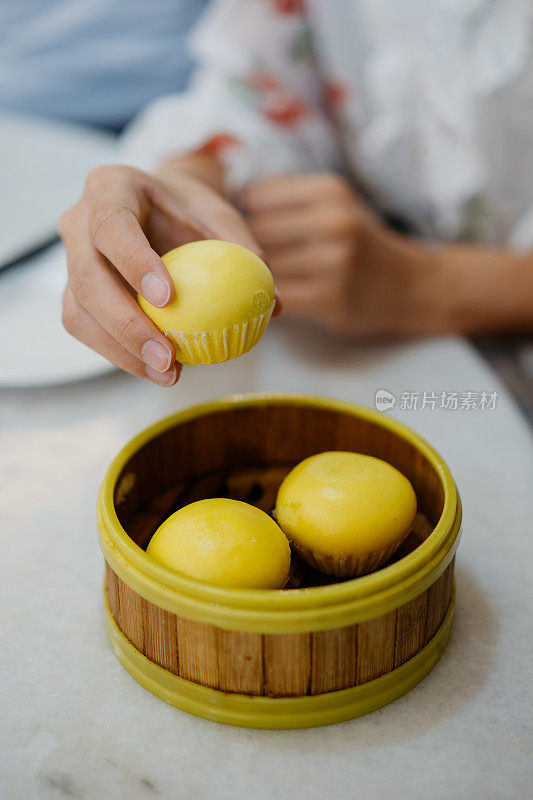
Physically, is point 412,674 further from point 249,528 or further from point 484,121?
point 484,121

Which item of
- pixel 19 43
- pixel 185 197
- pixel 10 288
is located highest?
pixel 185 197

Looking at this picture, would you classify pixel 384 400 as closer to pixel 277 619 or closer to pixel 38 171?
pixel 277 619

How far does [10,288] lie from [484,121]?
71 centimetres

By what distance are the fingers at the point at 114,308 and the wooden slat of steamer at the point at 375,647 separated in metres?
0.22

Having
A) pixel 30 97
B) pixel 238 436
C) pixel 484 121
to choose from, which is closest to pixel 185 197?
pixel 238 436

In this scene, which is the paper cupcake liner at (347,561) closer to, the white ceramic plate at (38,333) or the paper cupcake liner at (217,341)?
the paper cupcake liner at (217,341)

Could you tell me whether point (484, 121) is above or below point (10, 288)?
above

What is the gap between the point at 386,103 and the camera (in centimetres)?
111

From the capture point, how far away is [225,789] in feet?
1.45

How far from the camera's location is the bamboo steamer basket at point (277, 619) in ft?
1.44

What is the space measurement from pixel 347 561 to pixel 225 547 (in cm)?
10

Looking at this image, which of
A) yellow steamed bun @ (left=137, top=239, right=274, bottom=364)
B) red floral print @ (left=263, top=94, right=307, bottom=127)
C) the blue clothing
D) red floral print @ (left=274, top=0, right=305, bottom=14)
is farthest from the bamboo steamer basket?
the blue clothing

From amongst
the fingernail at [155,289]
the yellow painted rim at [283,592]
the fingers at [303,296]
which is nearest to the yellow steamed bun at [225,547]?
the yellow painted rim at [283,592]

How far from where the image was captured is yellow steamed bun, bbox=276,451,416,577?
0.51 meters
